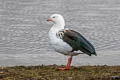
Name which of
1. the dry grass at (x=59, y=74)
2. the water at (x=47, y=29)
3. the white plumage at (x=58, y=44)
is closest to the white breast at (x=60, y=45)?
the white plumage at (x=58, y=44)

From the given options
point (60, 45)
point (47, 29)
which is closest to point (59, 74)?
point (60, 45)

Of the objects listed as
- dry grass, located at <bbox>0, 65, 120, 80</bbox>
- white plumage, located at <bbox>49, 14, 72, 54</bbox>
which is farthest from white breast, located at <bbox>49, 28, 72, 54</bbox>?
dry grass, located at <bbox>0, 65, 120, 80</bbox>

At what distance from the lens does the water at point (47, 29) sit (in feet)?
38.5

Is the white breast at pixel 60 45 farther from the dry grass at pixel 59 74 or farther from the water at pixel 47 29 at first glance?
the water at pixel 47 29

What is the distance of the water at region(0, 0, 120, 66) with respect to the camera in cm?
1174

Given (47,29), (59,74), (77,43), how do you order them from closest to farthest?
1. (59,74)
2. (77,43)
3. (47,29)

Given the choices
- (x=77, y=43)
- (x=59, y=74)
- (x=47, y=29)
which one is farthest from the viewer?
(x=47, y=29)

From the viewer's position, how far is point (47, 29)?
677 inches

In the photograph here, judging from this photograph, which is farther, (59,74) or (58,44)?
(58,44)

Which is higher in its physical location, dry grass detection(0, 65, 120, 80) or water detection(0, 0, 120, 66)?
water detection(0, 0, 120, 66)

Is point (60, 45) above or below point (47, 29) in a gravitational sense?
below

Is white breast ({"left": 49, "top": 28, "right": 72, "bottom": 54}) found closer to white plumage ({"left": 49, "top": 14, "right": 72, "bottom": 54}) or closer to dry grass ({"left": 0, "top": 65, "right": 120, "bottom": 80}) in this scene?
white plumage ({"left": 49, "top": 14, "right": 72, "bottom": 54})

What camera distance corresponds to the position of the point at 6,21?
19.2m

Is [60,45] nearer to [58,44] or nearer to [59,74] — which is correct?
[58,44]
